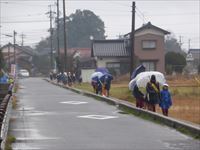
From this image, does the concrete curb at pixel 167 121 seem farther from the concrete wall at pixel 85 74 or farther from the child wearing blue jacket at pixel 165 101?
the concrete wall at pixel 85 74

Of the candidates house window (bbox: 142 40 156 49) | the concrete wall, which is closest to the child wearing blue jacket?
the concrete wall

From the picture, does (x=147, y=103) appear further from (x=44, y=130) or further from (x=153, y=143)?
(x=153, y=143)

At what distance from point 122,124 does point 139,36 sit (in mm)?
58104

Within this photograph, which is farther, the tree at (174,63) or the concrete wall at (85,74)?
the tree at (174,63)

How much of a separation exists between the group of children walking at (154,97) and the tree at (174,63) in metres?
51.1

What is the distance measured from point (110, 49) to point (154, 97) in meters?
55.0

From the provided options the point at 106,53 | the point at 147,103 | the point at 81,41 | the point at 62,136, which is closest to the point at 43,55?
the point at 81,41

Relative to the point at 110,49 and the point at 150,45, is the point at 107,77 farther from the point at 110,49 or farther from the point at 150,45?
the point at 110,49

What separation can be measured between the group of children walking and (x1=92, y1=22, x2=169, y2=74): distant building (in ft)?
163

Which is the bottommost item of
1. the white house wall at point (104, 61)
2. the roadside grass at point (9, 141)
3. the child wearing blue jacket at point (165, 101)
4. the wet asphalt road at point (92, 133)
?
the wet asphalt road at point (92, 133)

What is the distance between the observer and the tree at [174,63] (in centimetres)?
7685

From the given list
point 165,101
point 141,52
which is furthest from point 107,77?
point 141,52

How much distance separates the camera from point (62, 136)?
50.5 ft

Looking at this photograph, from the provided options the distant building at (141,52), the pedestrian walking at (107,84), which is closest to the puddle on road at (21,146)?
the pedestrian walking at (107,84)
